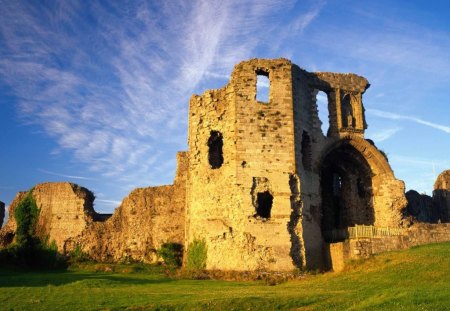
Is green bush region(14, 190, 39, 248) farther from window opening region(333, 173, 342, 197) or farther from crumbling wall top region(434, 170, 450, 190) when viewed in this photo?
crumbling wall top region(434, 170, 450, 190)

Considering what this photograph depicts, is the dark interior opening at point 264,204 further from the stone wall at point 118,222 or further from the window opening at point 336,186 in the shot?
the window opening at point 336,186

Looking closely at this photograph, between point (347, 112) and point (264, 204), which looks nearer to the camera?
point (264, 204)

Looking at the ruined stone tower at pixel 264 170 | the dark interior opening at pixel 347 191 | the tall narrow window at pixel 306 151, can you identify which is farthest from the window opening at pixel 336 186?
the tall narrow window at pixel 306 151

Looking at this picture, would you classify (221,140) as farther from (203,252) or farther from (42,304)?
(42,304)

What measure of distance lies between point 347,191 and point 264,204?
7114mm

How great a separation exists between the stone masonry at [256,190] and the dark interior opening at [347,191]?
6cm

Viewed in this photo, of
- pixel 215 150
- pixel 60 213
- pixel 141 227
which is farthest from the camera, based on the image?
pixel 60 213

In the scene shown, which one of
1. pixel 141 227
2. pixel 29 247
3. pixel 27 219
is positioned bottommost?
pixel 29 247

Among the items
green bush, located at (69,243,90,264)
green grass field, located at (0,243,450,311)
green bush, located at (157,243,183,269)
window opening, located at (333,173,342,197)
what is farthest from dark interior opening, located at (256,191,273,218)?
green bush, located at (69,243,90,264)

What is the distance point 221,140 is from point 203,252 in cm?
525

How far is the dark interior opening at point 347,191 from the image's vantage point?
86.0ft

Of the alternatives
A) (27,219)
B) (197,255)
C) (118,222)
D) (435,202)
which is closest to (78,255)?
(118,222)

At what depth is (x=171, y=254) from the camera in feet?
77.7

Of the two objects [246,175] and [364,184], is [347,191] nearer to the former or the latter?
[364,184]
